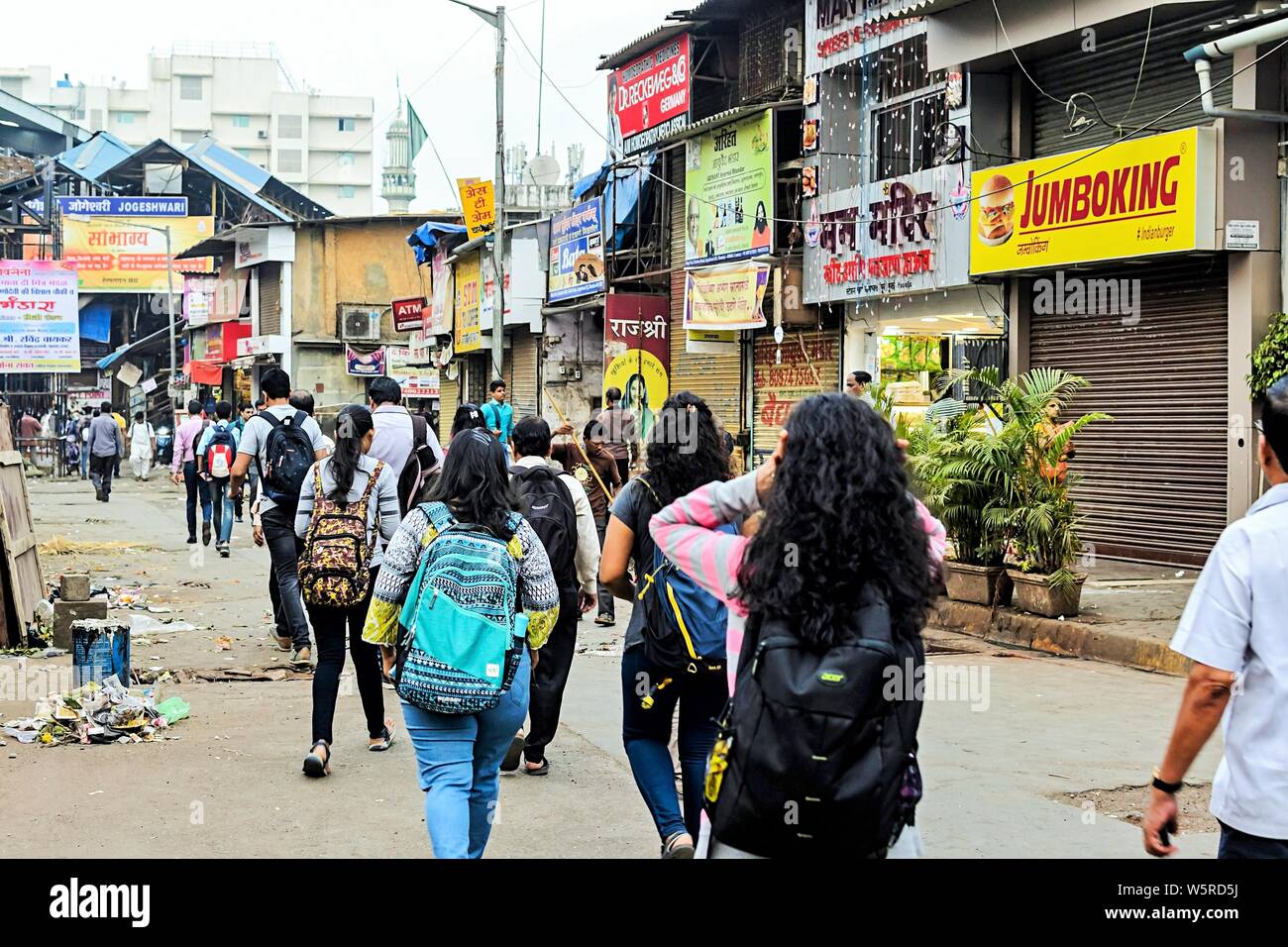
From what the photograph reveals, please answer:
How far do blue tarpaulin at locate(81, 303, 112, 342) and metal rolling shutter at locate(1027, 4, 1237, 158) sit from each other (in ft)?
167

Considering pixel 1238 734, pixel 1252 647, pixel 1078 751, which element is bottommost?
pixel 1078 751

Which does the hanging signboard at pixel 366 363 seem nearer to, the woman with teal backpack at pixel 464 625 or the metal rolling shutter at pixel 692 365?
the metal rolling shutter at pixel 692 365

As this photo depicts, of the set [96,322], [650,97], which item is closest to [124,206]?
[96,322]

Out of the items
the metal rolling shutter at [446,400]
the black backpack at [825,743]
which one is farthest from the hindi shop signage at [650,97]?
the black backpack at [825,743]

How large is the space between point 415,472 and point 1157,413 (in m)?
8.68

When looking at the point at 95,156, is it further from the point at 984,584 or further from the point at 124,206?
the point at 984,584

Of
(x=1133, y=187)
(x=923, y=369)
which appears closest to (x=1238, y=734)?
(x=1133, y=187)

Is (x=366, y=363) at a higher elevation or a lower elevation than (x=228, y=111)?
lower

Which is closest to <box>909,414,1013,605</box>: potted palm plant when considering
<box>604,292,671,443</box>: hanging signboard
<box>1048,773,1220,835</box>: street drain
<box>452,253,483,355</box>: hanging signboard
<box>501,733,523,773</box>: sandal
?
<box>1048,773,1220,835</box>: street drain

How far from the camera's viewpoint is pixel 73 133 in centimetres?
5656

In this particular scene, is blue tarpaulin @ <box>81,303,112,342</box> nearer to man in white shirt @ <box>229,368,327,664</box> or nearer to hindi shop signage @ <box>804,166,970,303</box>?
hindi shop signage @ <box>804,166,970,303</box>

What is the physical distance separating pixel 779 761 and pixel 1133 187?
12634 mm

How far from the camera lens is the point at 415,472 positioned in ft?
31.2
